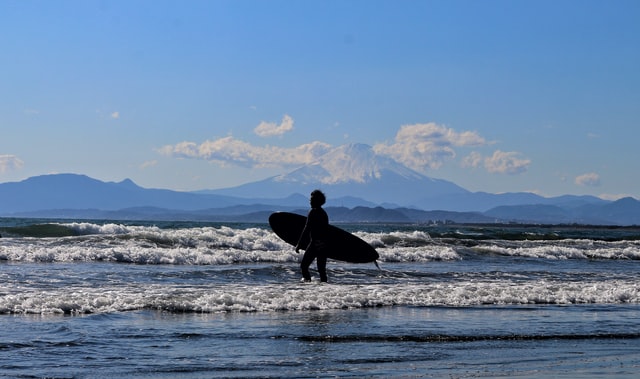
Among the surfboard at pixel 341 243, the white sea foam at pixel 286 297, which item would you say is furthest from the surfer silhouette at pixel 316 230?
the surfboard at pixel 341 243

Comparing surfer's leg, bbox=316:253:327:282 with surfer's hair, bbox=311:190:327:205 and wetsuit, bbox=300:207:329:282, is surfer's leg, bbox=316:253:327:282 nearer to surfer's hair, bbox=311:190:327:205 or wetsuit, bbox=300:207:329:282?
wetsuit, bbox=300:207:329:282

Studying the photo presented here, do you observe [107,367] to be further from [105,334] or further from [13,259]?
[13,259]

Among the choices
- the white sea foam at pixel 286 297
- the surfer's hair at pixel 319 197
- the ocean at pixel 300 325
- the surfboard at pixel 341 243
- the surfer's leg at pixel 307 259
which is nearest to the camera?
the ocean at pixel 300 325

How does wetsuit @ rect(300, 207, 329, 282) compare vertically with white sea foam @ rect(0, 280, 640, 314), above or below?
above

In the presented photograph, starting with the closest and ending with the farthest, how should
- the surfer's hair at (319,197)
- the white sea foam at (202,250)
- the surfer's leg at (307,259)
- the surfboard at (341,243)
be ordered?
the surfer's hair at (319,197) → the surfer's leg at (307,259) → the surfboard at (341,243) → the white sea foam at (202,250)

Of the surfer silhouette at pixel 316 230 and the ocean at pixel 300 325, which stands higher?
the surfer silhouette at pixel 316 230

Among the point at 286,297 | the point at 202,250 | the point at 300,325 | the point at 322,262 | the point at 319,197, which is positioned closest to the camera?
the point at 300,325

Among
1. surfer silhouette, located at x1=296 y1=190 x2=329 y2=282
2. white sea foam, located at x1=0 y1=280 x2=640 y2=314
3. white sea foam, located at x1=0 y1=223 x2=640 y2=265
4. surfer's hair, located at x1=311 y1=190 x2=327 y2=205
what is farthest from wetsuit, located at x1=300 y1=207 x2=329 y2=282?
white sea foam, located at x1=0 y1=223 x2=640 y2=265

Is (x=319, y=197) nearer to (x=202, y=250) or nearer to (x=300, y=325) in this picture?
(x=300, y=325)

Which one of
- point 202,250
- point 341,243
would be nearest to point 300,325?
point 341,243

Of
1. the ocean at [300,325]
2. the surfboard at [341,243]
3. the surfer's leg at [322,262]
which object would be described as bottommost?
the ocean at [300,325]

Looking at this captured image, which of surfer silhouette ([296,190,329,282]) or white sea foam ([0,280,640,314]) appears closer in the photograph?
white sea foam ([0,280,640,314])

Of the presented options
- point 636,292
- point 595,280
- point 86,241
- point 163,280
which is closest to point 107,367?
point 163,280

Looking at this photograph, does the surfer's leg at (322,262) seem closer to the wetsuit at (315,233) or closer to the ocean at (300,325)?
the wetsuit at (315,233)
